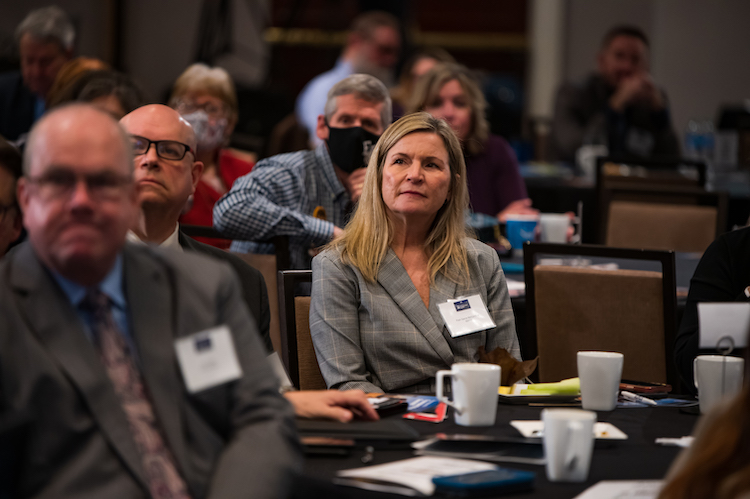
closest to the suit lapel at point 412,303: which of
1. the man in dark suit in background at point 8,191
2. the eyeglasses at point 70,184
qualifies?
the man in dark suit in background at point 8,191

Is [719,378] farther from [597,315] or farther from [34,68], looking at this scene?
[34,68]

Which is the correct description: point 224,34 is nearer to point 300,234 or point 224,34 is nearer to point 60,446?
point 300,234

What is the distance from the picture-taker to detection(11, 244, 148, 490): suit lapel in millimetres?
1248

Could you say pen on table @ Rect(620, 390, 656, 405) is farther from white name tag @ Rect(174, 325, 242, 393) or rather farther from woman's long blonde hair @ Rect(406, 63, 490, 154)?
woman's long blonde hair @ Rect(406, 63, 490, 154)

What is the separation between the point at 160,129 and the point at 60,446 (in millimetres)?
1221

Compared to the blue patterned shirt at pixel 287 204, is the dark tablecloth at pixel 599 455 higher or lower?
lower

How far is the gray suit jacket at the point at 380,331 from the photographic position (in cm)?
227

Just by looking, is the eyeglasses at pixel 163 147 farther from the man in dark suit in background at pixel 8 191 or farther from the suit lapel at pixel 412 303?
the suit lapel at pixel 412 303

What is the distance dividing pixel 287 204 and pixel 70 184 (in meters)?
2.03

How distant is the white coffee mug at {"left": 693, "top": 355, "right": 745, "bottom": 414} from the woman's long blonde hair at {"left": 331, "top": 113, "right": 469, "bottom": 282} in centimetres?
80

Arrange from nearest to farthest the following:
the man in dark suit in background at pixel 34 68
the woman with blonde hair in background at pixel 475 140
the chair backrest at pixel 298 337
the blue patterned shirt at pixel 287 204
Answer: the chair backrest at pixel 298 337
the blue patterned shirt at pixel 287 204
the woman with blonde hair in background at pixel 475 140
the man in dark suit in background at pixel 34 68

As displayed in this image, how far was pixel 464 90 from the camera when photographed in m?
4.66

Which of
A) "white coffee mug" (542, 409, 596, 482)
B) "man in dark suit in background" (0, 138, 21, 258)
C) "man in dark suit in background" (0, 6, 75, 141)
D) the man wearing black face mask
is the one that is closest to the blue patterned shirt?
the man wearing black face mask

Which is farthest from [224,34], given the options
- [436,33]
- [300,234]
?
[300,234]
